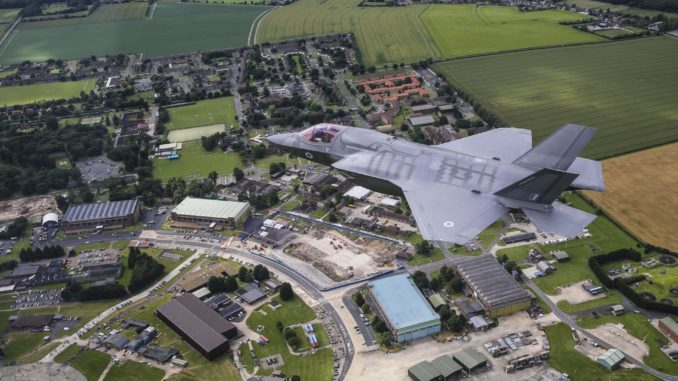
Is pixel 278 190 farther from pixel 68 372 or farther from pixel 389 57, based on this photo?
pixel 389 57

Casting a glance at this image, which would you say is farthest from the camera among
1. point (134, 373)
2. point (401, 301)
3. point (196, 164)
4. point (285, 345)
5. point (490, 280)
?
point (196, 164)

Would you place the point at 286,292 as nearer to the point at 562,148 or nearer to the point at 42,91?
the point at 562,148

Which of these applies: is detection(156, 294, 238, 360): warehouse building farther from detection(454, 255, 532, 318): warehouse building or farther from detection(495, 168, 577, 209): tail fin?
detection(495, 168, 577, 209): tail fin

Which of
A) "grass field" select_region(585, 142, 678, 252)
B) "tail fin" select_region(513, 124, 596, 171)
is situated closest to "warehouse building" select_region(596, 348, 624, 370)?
"grass field" select_region(585, 142, 678, 252)

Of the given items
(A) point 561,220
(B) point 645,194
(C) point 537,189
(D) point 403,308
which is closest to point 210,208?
(D) point 403,308

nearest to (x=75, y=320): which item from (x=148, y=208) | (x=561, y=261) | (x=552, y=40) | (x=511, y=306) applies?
(x=148, y=208)

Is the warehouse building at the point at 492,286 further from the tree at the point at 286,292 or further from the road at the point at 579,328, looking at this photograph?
the tree at the point at 286,292

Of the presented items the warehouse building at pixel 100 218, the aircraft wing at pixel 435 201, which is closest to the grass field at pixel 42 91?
the warehouse building at pixel 100 218
